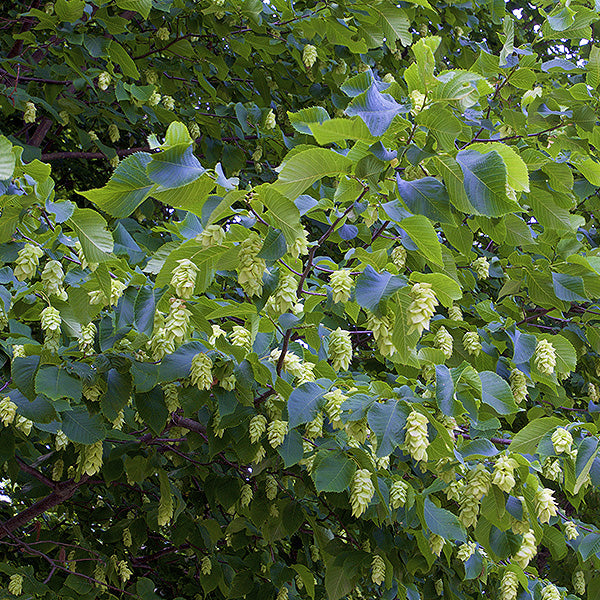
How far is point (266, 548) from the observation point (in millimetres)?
3344

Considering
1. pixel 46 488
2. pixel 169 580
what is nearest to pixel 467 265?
pixel 46 488

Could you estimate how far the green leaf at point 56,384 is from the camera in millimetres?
1916

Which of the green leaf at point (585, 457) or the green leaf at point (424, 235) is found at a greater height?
the green leaf at point (424, 235)

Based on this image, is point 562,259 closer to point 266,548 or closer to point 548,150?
point 548,150

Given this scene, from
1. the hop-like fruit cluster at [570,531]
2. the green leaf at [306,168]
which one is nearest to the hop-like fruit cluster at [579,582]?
the hop-like fruit cluster at [570,531]

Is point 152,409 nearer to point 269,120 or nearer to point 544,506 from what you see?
point 544,506

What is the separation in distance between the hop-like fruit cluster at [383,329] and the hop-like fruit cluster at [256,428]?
638 mm

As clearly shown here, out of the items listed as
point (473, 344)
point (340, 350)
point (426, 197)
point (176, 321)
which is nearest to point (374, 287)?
point (426, 197)

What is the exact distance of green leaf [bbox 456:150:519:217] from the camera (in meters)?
1.47

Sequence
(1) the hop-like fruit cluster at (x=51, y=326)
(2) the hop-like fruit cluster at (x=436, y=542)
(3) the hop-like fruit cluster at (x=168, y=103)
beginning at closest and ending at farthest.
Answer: (1) the hop-like fruit cluster at (x=51, y=326), (2) the hop-like fruit cluster at (x=436, y=542), (3) the hop-like fruit cluster at (x=168, y=103)

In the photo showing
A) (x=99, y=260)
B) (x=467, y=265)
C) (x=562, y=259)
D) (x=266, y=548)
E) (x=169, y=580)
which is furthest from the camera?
(x=169, y=580)

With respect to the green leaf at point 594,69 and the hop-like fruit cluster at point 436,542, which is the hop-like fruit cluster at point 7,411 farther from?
the green leaf at point 594,69

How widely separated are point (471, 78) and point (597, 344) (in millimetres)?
2306

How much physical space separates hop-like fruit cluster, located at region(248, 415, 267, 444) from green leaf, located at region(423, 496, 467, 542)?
674mm
